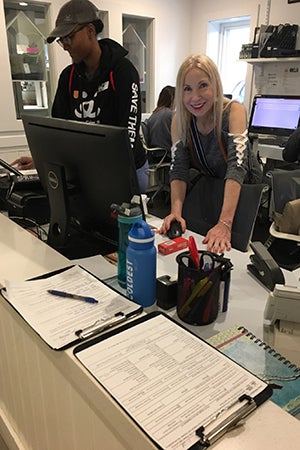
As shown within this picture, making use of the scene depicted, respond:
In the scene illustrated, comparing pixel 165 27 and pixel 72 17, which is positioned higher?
pixel 165 27

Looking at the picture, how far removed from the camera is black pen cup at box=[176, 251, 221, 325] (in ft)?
2.87

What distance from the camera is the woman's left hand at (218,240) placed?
4.41ft

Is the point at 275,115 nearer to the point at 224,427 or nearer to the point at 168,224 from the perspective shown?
the point at 168,224

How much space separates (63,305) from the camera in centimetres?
89

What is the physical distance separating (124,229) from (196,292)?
10.3 inches

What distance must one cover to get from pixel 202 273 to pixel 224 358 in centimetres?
21

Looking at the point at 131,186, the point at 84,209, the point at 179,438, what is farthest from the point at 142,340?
the point at 84,209

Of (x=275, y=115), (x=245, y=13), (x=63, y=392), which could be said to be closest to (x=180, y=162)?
(x=63, y=392)

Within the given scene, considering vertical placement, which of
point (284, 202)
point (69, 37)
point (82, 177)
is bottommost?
point (284, 202)

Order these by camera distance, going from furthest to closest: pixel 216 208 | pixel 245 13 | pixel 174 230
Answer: pixel 245 13
pixel 216 208
pixel 174 230

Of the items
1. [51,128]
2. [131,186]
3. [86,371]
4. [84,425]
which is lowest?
[84,425]

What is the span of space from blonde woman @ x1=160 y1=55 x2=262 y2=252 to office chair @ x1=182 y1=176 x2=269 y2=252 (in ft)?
0.14

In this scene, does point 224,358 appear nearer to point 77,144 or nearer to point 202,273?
point 202,273

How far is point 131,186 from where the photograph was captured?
3.43ft
